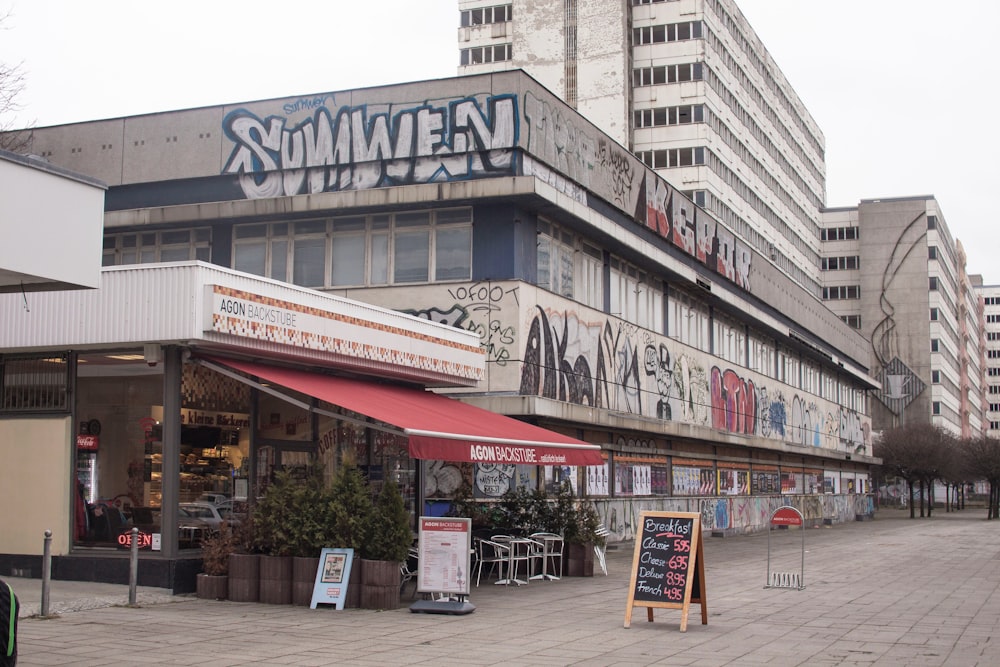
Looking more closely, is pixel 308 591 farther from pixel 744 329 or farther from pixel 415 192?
pixel 744 329

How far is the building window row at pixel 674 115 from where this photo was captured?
77.0 m

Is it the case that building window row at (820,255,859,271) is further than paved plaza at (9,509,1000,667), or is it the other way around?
building window row at (820,255,859,271)

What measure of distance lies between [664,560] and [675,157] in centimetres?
6508

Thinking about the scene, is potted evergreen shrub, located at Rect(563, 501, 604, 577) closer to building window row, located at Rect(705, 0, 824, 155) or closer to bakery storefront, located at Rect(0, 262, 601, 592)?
bakery storefront, located at Rect(0, 262, 601, 592)

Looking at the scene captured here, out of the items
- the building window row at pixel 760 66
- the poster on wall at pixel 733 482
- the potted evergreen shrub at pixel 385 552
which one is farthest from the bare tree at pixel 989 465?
the potted evergreen shrub at pixel 385 552

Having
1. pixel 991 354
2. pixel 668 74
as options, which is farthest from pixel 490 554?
pixel 991 354

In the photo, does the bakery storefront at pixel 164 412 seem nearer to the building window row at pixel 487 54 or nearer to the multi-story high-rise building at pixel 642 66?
the multi-story high-rise building at pixel 642 66

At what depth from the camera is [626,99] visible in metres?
77.0

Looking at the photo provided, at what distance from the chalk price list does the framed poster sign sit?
12.3 ft

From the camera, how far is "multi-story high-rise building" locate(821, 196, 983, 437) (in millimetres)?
113500

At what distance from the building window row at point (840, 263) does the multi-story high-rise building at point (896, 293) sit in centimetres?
Result: 10

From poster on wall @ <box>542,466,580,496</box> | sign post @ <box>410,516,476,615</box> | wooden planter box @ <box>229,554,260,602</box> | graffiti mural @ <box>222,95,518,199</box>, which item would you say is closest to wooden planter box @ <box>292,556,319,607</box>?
wooden planter box @ <box>229,554,260,602</box>

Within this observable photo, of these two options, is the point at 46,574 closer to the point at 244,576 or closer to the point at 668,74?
the point at 244,576

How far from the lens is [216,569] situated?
53.1 ft
